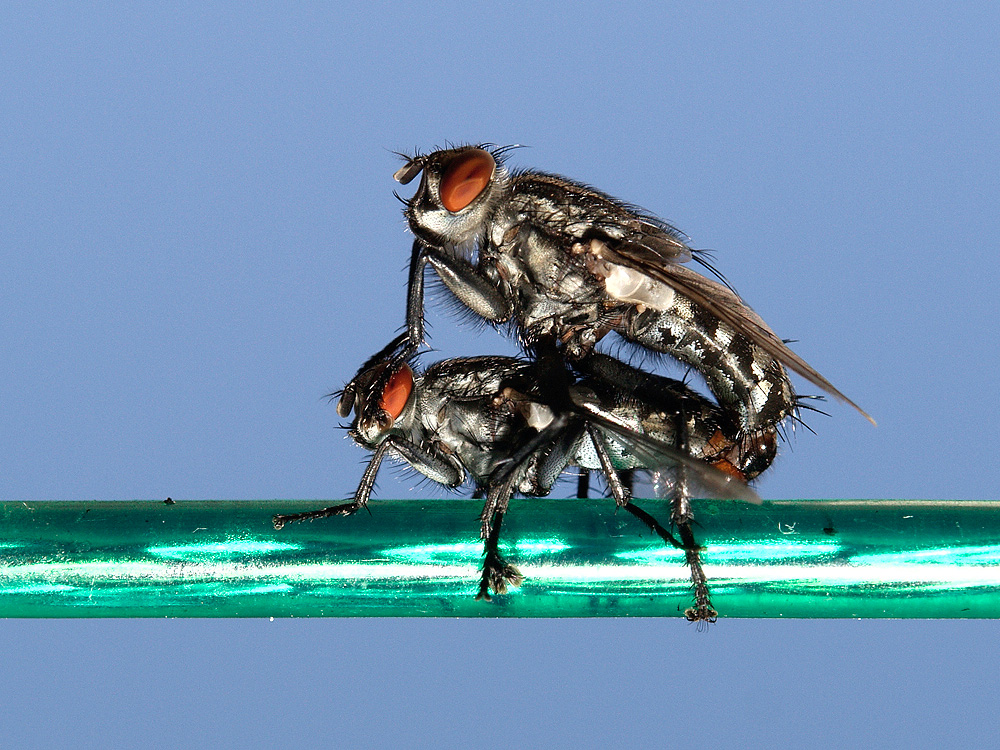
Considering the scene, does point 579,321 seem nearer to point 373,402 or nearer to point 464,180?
point 464,180

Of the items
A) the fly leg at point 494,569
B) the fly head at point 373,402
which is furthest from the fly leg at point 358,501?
the fly leg at point 494,569

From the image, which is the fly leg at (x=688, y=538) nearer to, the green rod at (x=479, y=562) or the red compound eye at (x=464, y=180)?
the green rod at (x=479, y=562)

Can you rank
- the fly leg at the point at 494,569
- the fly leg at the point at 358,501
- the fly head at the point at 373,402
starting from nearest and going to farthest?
the fly leg at the point at 494,569 → the fly leg at the point at 358,501 → the fly head at the point at 373,402

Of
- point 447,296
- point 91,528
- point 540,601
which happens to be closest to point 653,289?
point 447,296

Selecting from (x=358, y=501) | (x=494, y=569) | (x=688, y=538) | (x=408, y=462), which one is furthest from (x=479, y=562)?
(x=408, y=462)

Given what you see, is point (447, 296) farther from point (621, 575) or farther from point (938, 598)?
point (938, 598)

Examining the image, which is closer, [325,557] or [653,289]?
[325,557]
